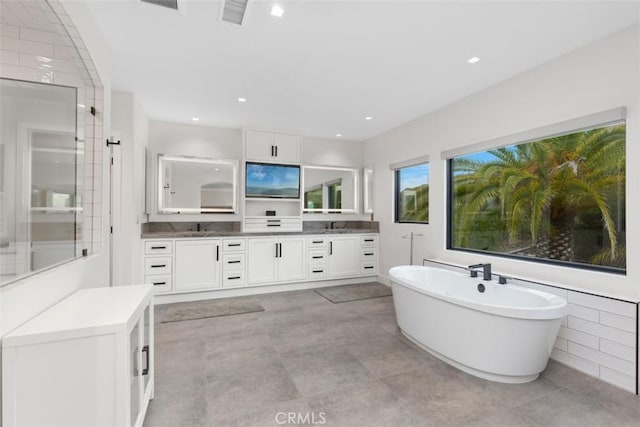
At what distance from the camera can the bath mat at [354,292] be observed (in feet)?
13.8

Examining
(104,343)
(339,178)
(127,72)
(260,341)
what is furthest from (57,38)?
(339,178)

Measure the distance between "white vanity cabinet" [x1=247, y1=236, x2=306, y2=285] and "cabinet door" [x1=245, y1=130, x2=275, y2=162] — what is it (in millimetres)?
1315

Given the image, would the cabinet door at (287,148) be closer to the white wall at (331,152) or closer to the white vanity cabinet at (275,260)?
the white wall at (331,152)

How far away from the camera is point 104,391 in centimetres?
120

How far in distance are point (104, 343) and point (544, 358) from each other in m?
2.73

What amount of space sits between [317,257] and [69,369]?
3.78 meters

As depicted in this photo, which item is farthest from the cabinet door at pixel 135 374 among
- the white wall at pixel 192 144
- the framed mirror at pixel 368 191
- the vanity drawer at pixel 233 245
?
the framed mirror at pixel 368 191

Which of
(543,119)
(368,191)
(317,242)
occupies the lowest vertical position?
(317,242)

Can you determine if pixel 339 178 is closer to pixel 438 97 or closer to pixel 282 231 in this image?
pixel 282 231

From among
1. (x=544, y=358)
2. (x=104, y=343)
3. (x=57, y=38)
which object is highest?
(x=57, y=38)

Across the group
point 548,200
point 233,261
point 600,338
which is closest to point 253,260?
point 233,261

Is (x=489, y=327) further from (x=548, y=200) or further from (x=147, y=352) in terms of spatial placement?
(x=147, y=352)

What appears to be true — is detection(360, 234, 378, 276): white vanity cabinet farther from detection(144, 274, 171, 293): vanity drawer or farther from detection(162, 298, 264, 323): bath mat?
detection(144, 274, 171, 293): vanity drawer

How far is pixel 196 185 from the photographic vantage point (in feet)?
15.1
